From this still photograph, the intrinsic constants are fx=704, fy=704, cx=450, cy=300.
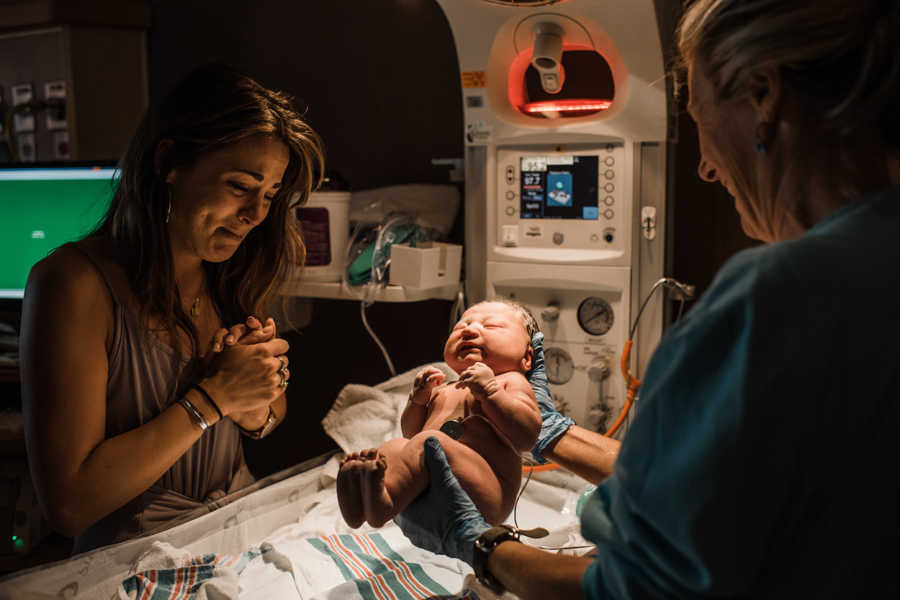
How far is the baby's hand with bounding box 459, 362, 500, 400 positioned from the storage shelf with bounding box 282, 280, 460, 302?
874 millimetres

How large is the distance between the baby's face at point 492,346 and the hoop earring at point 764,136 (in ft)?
2.57

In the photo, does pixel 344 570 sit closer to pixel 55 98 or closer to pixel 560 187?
pixel 560 187

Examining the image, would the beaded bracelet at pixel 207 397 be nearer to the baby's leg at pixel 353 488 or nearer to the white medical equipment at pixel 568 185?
the baby's leg at pixel 353 488

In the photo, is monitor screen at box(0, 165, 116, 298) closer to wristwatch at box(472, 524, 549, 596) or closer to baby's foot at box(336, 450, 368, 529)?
baby's foot at box(336, 450, 368, 529)

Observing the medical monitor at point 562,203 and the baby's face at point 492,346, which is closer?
the baby's face at point 492,346

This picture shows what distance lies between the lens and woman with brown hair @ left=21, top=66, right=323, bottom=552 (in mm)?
1262

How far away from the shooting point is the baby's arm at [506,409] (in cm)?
125

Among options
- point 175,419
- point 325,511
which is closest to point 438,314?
point 325,511

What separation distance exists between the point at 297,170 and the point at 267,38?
1.61 m

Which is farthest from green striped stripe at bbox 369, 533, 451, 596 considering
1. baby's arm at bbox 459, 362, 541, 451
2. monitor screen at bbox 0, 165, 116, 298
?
monitor screen at bbox 0, 165, 116, 298

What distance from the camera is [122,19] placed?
2984 millimetres

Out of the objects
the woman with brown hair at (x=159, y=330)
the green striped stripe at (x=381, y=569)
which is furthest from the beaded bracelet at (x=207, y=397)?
the green striped stripe at (x=381, y=569)

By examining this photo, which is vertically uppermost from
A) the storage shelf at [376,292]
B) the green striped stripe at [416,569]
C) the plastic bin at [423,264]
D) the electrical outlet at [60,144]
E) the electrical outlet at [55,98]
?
the electrical outlet at [55,98]

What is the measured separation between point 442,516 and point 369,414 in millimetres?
868
